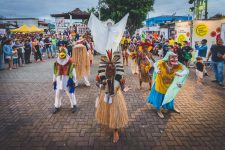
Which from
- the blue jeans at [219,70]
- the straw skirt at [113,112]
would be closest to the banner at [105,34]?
the straw skirt at [113,112]

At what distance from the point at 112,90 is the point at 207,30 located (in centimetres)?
1121

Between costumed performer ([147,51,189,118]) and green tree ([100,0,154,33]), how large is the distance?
1973 cm

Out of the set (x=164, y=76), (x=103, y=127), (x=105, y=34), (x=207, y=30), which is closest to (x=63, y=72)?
(x=103, y=127)

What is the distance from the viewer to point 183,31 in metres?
15.2

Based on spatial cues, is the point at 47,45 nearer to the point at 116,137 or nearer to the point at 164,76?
the point at 164,76

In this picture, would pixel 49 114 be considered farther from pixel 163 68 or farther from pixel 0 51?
pixel 0 51

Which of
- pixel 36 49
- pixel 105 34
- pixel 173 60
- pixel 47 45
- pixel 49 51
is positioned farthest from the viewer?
pixel 49 51

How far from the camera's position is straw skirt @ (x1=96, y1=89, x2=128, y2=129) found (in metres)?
4.62

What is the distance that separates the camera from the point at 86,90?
28.6ft

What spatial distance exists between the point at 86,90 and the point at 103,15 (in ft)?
62.6

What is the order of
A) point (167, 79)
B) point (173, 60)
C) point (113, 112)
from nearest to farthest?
point (113, 112) → point (173, 60) → point (167, 79)

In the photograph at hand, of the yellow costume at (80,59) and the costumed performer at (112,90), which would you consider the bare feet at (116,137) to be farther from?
the yellow costume at (80,59)

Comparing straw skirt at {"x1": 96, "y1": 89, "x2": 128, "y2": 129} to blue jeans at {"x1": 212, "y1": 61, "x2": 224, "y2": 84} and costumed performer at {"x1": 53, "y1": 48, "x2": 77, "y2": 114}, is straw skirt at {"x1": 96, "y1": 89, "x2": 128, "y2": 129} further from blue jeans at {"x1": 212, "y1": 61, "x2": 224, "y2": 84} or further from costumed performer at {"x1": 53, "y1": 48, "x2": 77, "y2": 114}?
blue jeans at {"x1": 212, "y1": 61, "x2": 224, "y2": 84}

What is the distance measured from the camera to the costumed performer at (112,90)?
455cm
